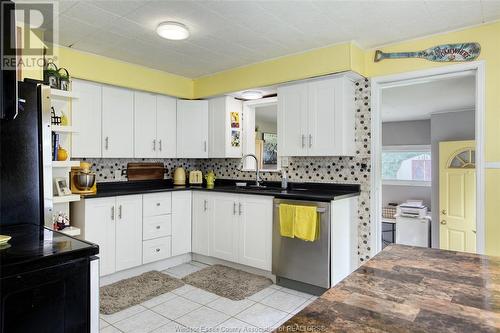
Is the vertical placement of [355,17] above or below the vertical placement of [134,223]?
above

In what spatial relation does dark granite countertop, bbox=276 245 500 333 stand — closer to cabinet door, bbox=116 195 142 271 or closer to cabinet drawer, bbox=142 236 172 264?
cabinet door, bbox=116 195 142 271

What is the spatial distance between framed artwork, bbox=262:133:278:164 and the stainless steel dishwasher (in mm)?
1190

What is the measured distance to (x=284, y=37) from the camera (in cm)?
296

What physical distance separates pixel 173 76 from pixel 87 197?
1.93 meters

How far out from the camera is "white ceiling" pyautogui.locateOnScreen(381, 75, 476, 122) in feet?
13.3

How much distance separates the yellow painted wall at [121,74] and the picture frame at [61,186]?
113 cm

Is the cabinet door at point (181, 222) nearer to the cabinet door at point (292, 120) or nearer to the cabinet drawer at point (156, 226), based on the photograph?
the cabinet drawer at point (156, 226)

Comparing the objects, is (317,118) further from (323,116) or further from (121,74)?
(121,74)

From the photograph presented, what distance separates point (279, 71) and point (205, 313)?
251cm

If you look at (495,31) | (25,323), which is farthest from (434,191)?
(25,323)

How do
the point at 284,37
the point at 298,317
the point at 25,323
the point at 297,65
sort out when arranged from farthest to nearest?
the point at 297,65, the point at 284,37, the point at 25,323, the point at 298,317

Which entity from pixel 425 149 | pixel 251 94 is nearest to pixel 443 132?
pixel 425 149

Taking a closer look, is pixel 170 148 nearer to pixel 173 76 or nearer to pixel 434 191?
pixel 173 76

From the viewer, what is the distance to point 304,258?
3.07 metres
